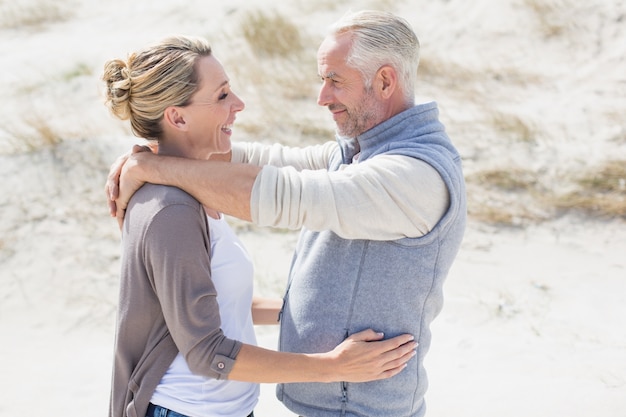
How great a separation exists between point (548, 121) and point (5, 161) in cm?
498

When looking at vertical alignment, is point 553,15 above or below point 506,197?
above

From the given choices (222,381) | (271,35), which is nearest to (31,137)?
(271,35)

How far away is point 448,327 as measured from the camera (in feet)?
15.9

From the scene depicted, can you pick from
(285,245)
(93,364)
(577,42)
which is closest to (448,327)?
(285,245)

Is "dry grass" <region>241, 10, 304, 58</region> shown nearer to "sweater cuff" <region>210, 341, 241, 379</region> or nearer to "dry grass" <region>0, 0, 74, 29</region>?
"dry grass" <region>0, 0, 74, 29</region>

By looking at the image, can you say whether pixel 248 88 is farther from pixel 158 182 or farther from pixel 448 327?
pixel 158 182

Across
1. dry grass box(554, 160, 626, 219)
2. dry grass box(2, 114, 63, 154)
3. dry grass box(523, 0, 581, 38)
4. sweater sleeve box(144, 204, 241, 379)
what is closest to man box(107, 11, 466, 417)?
sweater sleeve box(144, 204, 241, 379)

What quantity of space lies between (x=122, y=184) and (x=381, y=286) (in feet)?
2.48

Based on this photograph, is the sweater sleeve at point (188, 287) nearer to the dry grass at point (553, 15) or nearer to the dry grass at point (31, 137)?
the dry grass at point (31, 137)

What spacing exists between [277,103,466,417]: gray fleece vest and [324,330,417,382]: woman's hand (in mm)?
43

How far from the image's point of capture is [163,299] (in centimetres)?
198

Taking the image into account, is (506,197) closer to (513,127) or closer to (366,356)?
(513,127)

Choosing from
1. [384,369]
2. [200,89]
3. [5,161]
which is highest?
[200,89]

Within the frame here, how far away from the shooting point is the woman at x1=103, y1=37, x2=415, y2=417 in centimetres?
197
